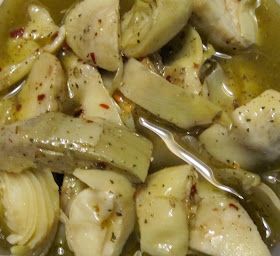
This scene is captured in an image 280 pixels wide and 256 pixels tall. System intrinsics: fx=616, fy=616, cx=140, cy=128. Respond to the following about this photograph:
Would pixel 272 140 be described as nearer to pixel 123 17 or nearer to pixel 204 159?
pixel 204 159

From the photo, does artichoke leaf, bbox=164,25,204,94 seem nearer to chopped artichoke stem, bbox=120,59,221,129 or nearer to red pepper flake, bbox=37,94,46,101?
chopped artichoke stem, bbox=120,59,221,129

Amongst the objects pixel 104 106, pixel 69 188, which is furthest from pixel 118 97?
pixel 69 188

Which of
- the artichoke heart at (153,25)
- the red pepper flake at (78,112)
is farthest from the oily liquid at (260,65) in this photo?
the red pepper flake at (78,112)

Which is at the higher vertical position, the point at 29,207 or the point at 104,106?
the point at 104,106

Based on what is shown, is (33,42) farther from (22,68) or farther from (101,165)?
(101,165)

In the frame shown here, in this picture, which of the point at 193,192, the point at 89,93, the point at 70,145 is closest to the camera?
the point at 70,145

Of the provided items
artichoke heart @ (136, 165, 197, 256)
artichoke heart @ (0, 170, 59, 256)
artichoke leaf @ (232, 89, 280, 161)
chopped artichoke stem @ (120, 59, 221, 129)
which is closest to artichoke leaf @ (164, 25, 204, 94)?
chopped artichoke stem @ (120, 59, 221, 129)

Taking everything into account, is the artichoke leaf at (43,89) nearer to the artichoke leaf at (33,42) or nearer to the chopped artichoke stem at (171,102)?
the artichoke leaf at (33,42)
